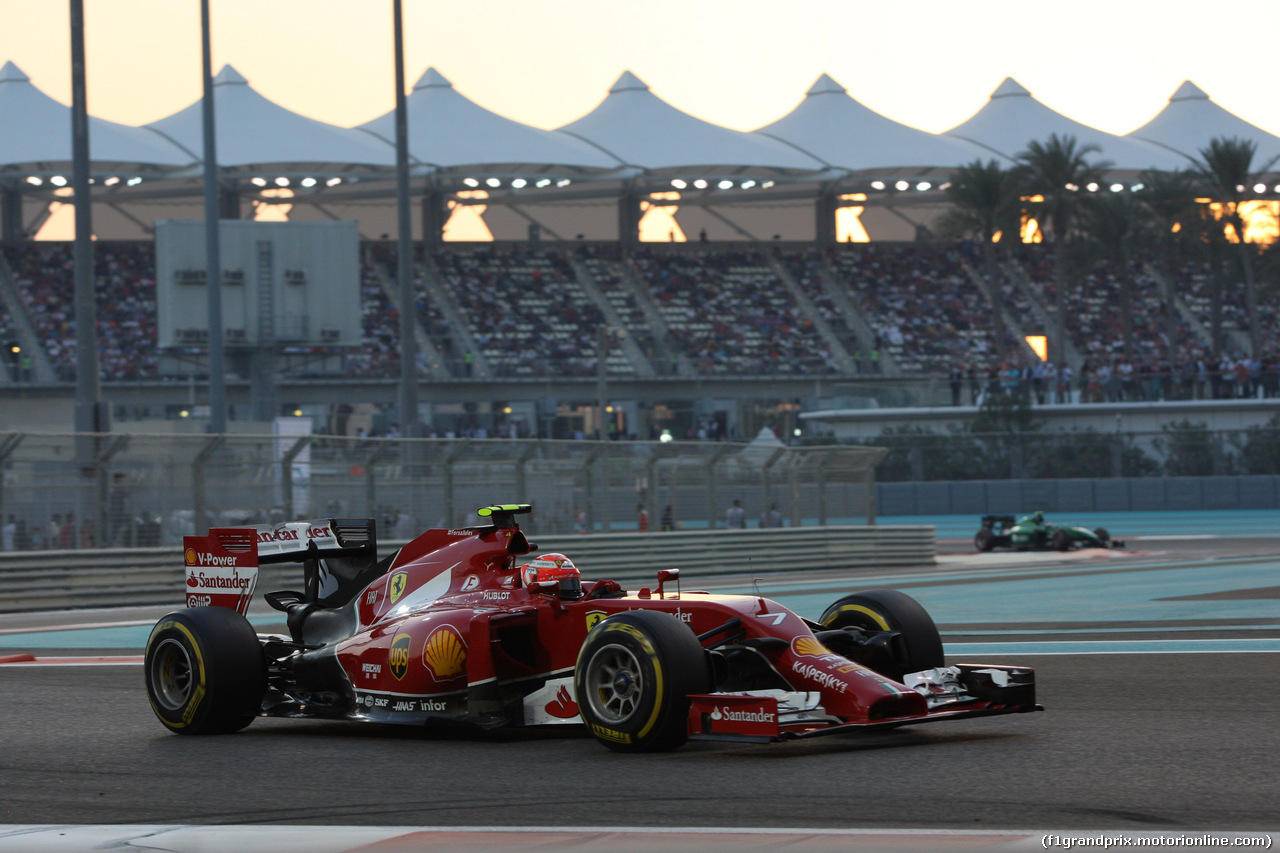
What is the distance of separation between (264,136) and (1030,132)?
95.7 ft

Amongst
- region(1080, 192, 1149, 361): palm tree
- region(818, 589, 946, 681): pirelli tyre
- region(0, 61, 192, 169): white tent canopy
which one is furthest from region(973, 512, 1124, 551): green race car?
region(0, 61, 192, 169): white tent canopy

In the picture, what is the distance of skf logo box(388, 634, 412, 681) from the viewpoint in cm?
764

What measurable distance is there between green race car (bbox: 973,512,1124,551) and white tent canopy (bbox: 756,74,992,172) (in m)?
26.6

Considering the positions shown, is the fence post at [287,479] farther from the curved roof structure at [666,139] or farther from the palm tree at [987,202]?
the palm tree at [987,202]

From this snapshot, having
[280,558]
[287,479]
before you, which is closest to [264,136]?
[287,479]

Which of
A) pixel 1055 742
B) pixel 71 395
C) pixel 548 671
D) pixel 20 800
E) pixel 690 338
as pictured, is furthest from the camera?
pixel 690 338

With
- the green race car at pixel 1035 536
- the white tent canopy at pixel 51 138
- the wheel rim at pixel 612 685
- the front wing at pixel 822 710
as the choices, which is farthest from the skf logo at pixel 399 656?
the white tent canopy at pixel 51 138

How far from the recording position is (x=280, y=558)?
8781mm

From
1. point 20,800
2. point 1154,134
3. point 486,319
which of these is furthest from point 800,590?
point 1154,134

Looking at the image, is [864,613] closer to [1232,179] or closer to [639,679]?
[639,679]

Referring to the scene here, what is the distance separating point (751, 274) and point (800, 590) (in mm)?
39593

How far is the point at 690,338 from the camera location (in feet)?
172

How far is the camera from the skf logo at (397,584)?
26.9ft

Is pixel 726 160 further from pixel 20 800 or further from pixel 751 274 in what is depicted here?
pixel 20 800
